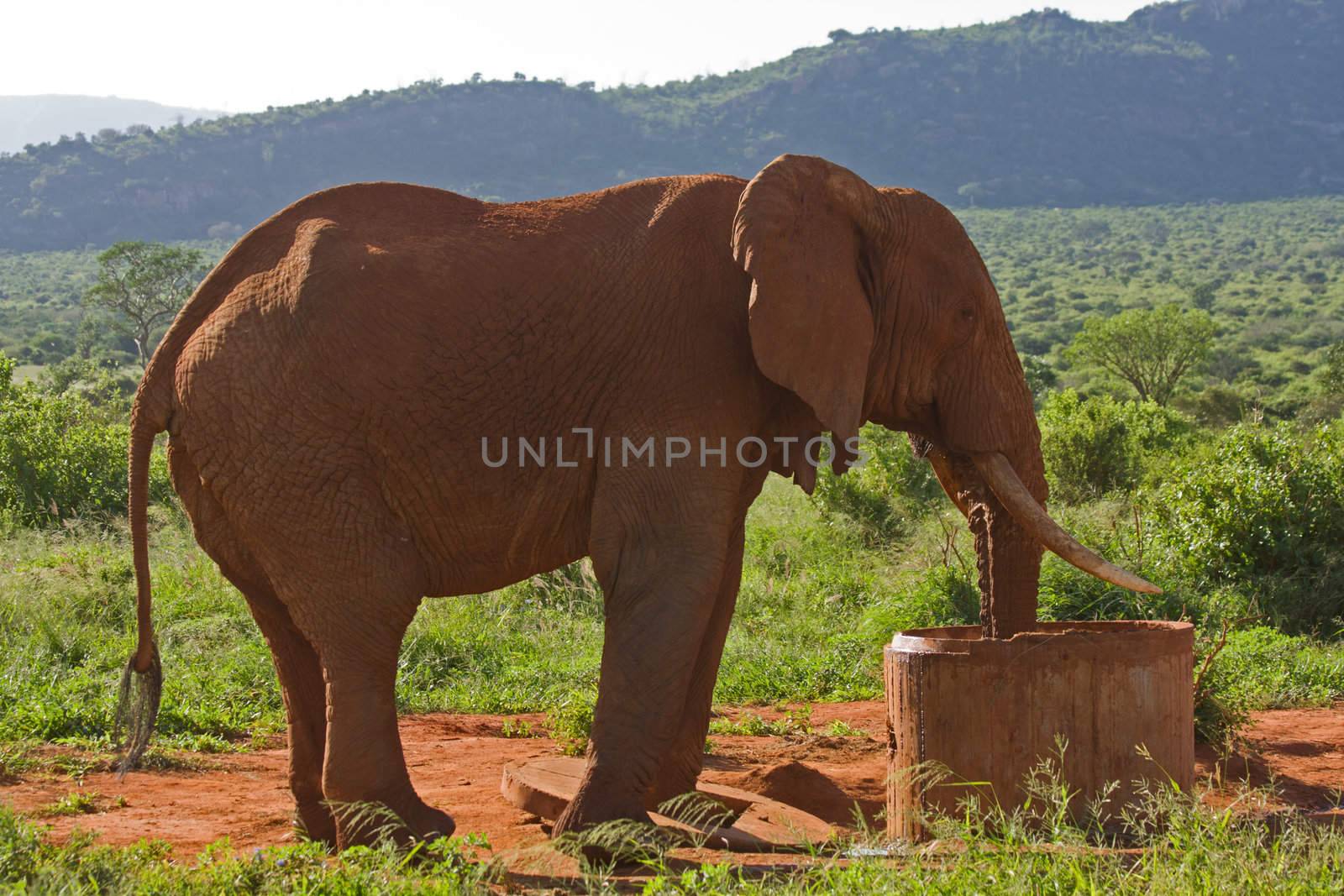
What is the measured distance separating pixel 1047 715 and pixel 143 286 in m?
57.4

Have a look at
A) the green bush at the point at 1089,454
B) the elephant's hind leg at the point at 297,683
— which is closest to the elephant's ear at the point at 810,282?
the elephant's hind leg at the point at 297,683

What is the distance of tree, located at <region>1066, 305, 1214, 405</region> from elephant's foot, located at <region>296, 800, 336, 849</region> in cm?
3301

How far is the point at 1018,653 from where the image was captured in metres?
5.23

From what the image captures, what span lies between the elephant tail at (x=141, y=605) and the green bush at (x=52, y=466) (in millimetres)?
9354

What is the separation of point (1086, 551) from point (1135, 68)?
160 m

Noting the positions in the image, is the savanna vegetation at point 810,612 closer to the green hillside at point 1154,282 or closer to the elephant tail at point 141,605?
the elephant tail at point 141,605

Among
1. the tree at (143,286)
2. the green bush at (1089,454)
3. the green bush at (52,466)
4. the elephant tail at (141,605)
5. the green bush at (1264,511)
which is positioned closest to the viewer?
the elephant tail at (141,605)

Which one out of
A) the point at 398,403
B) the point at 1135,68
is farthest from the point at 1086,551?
the point at 1135,68

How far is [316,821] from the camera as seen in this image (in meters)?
5.58

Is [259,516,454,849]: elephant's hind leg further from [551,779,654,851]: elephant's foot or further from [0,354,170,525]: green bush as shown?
[0,354,170,525]: green bush

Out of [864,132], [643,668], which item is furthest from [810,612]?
[864,132]

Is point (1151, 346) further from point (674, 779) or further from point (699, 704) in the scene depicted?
point (674, 779)

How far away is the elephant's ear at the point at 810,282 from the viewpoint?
519cm

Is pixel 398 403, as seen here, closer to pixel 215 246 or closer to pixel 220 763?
pixel 220 763
